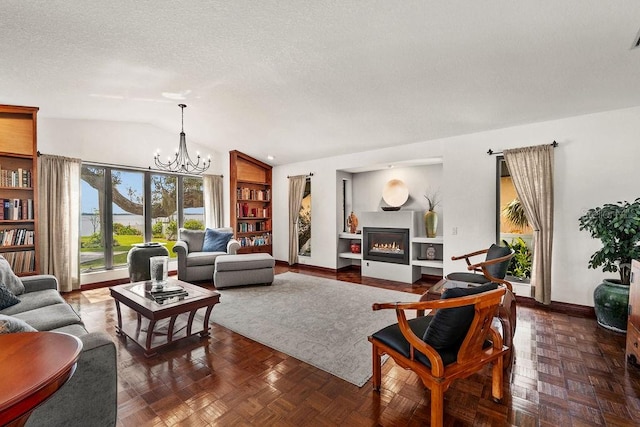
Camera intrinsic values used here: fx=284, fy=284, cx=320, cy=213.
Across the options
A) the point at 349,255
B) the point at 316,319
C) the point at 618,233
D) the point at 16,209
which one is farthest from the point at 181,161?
the point at 618,233

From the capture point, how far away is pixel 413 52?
2.54 metres

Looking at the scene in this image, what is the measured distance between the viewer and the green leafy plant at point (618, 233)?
2.73 metres

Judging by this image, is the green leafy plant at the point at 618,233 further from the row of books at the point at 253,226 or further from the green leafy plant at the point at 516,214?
the row of books at the point at 253,226

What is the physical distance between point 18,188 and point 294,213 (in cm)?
434

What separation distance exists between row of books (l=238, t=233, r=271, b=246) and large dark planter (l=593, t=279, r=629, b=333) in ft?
18.9

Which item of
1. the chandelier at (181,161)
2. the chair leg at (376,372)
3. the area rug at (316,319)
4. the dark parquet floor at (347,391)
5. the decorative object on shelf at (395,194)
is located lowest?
the dark parquet floor at (347,391)

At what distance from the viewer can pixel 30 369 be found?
852mm

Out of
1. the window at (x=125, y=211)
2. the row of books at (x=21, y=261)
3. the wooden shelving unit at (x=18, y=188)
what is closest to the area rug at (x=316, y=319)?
the window at (x=125, y=211)

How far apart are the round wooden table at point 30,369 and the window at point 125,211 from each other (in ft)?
15.1

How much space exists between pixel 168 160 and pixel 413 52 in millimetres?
→ 4839

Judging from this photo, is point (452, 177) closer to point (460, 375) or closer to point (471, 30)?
point (471, 30)

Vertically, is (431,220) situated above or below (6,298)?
above

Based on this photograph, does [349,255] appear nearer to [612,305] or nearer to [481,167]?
[481,167]

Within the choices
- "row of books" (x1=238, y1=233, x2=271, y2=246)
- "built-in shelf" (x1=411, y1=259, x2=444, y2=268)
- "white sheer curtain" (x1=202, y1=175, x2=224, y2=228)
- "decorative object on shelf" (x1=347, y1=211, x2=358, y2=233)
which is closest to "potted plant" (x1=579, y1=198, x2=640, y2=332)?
"built-in shelf" (x1=411, y1=259, x2=444, y2=268)
